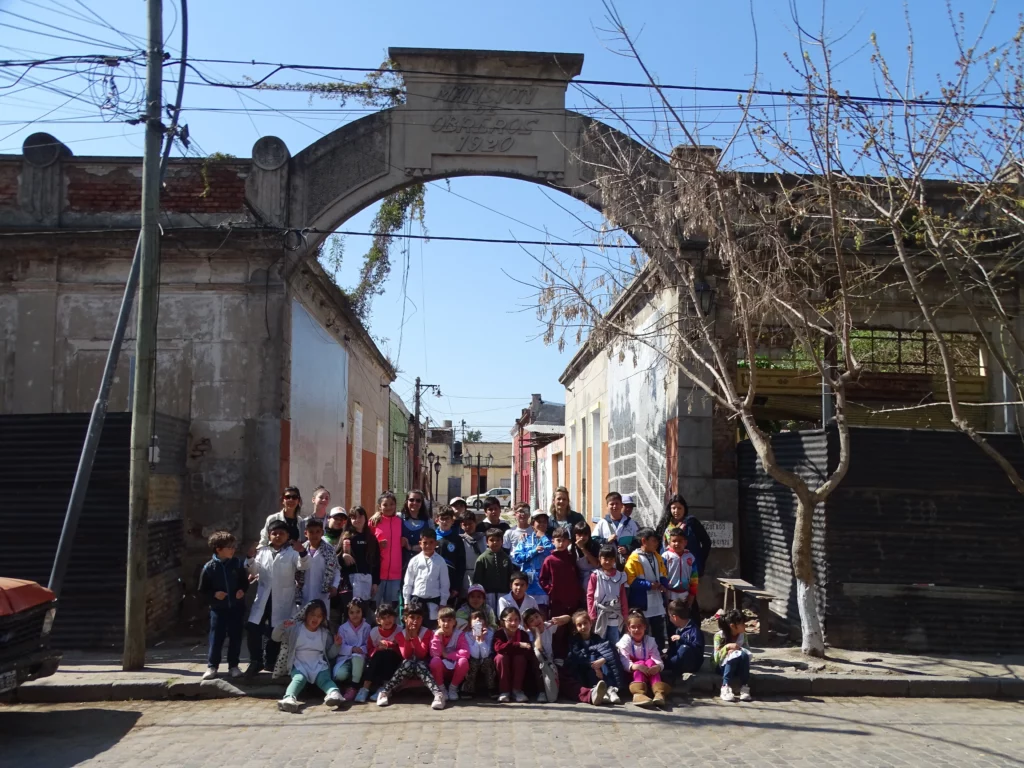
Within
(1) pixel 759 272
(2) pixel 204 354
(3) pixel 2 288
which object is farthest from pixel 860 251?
(3) pixel 2 288

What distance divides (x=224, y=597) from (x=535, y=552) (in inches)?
124

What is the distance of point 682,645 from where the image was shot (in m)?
8.77

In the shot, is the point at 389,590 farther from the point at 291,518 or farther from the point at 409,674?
the point at 409,674

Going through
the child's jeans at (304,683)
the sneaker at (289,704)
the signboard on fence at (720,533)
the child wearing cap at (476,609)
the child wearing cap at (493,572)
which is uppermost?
the signboard on fence at (720,533)

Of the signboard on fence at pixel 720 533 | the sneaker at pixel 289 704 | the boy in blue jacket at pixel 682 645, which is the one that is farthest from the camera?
the signboard on fence at pixel 720 533

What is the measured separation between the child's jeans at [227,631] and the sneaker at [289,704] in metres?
1.16

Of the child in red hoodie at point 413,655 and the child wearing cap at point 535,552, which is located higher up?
the child wearing cap at point 535,552

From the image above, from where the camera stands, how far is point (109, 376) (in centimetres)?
960

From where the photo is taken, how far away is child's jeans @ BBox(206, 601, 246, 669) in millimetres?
8781

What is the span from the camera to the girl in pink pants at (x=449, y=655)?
8281 millimetres

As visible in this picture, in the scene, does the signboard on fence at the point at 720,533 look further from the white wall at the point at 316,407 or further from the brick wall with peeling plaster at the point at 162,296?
the white wall at the point at 316,407

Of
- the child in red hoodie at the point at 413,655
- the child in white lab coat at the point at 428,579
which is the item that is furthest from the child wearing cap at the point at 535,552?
the child in red hoodie at the point at 413,655

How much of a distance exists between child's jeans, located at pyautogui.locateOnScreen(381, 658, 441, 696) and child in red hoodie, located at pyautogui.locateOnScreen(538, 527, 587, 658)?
1.45 meters

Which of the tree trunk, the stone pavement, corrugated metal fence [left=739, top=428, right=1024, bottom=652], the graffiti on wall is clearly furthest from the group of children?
the graffiti on wall
